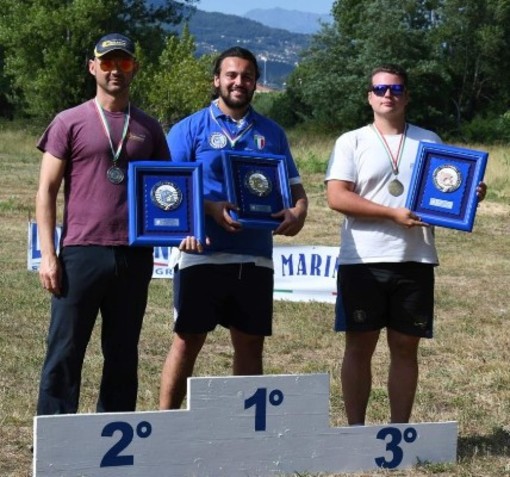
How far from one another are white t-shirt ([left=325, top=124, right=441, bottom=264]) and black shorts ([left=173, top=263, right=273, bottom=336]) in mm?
479

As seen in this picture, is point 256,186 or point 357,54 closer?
point 256,186

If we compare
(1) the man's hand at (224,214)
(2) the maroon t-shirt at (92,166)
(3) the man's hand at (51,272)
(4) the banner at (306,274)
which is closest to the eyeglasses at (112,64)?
(2) the maroon t-shirt at (92,166)

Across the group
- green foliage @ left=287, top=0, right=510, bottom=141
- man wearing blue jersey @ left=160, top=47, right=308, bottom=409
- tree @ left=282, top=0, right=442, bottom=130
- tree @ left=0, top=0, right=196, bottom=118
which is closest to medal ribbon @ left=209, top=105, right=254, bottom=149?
man wearing blue jersey @ left=160, top=47, right=308, bottom=409

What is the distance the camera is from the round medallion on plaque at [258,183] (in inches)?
A: 189

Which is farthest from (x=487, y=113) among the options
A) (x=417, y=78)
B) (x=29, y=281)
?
(x=29, y=281)

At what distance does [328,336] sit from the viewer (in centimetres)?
840

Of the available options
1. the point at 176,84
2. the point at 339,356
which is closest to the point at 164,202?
the point at 339,356

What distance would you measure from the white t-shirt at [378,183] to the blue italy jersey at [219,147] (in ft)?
0.98

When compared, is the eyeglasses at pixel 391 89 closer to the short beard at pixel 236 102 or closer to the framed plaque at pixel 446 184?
the framed plaque at pixel 446 184

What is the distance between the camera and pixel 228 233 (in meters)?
4.93

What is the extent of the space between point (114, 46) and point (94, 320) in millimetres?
1181

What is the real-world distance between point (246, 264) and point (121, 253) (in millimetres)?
604

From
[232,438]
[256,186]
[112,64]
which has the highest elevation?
[112,64]

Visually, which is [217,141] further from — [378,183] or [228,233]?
[378,183]
